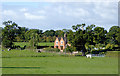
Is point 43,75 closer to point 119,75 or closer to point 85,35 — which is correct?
point 119,75

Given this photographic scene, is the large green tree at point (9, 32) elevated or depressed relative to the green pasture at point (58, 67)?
elevated

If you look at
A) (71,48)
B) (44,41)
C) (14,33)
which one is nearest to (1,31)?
(14,33)

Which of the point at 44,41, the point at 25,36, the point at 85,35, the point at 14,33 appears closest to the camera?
the point at 85,35

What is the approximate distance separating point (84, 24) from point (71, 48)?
8.56 metres

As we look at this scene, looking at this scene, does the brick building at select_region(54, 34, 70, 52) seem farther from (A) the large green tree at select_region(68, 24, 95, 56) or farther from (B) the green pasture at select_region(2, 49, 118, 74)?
(B) the green pasture at select_region(2, 49, 118, 74)

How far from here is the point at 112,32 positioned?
98.6 meters

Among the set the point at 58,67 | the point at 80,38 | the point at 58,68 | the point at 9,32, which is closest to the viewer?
the point at 58,68

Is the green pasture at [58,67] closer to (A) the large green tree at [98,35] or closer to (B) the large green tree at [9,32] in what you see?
(A) the large green tree at [98,35]

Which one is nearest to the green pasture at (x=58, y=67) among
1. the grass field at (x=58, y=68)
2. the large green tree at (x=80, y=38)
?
the grass field at (x=58, y=68)

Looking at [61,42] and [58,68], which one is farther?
[61,42]

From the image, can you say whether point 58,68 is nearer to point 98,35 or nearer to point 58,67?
point 58,67

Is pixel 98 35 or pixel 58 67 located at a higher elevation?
pixel 98 35

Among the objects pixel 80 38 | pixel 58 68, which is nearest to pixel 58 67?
pixel 58 68

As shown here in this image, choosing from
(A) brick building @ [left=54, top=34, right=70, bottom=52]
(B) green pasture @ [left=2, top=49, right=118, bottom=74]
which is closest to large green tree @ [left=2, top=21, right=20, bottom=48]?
(A) brick building @ [left=54, top=34, right=70, bottom=52]
